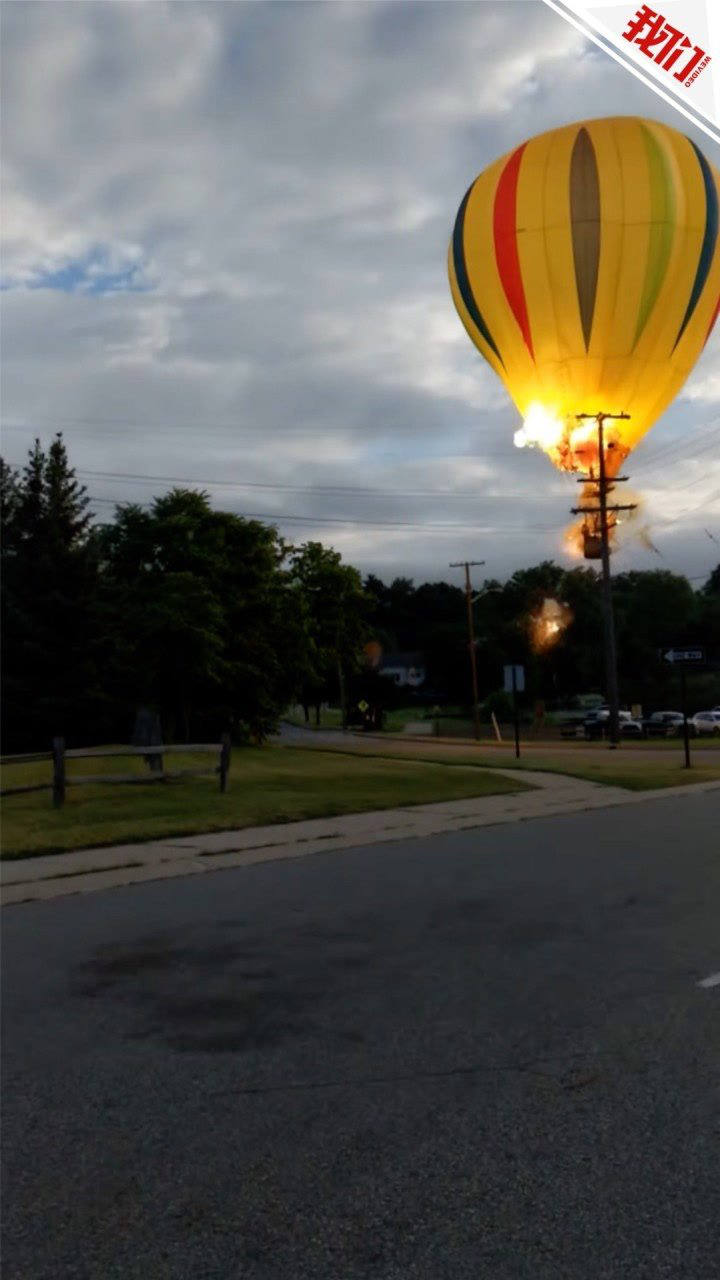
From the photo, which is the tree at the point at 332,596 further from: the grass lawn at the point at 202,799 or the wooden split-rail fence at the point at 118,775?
the wooden split-rail fence at the point at 118,775

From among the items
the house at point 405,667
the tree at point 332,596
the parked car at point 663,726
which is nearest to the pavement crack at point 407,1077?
the parked car at point 663,726

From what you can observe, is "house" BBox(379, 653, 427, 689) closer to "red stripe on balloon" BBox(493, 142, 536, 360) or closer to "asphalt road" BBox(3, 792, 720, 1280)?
"red stripe on balloon" BBox(493, 142, 536, 360)

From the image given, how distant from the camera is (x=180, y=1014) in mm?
7008

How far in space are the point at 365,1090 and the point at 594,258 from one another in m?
27.7

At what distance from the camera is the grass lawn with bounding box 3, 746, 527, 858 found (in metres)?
15.7

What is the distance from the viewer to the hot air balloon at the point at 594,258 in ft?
98.5

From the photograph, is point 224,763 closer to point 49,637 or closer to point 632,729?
point 49,637

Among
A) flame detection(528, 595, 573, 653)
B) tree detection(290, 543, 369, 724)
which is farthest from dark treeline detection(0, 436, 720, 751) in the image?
flame detection(528, 595, 573, 653)

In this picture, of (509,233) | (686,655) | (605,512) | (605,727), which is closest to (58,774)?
(686,655)

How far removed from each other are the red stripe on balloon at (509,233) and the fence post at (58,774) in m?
18.3

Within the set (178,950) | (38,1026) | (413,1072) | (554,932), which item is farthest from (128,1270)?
(554,932)

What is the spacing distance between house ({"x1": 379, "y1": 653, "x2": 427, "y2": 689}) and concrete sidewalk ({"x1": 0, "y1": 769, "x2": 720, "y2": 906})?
9342 centimetres

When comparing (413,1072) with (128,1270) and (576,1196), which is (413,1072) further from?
(128,1270)

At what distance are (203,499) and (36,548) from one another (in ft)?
22.6
